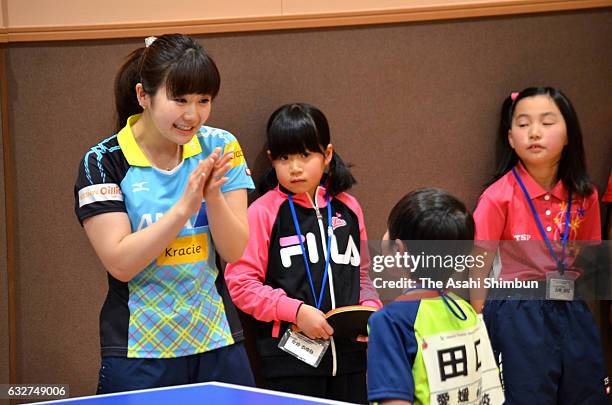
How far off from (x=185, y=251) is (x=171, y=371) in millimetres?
369

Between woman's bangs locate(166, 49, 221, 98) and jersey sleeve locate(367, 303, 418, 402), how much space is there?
2.94 ft

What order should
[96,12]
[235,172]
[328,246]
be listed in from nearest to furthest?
[235,172] → [328,246] → [96,12]

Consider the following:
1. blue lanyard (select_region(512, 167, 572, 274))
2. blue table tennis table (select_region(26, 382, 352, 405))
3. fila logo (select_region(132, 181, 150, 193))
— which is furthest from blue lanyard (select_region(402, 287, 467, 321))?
blue lanyard (select_region(512, 167, 572, 274))

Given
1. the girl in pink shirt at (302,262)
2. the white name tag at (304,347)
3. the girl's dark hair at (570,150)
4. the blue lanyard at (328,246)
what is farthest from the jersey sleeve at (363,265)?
the girl's dark hair at (570,150)

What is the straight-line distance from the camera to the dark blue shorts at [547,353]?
3248 millimetres

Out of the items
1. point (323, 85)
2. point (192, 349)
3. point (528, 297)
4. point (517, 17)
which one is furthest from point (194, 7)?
point (528, 297)

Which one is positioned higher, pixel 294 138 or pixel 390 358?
pixel 294 138

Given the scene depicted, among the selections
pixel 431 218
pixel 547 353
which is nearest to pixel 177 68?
pixel 431 218

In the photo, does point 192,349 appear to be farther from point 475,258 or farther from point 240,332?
point 475,258

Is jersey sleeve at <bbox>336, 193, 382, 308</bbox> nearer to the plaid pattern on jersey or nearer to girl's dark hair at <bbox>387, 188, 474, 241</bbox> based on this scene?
the plaid pattern on jersey

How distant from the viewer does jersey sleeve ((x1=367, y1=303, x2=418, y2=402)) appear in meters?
2.02

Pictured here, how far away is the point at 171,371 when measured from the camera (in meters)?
2.43

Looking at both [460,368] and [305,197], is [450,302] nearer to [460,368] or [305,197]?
[460,368]

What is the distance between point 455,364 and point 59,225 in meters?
2.15
